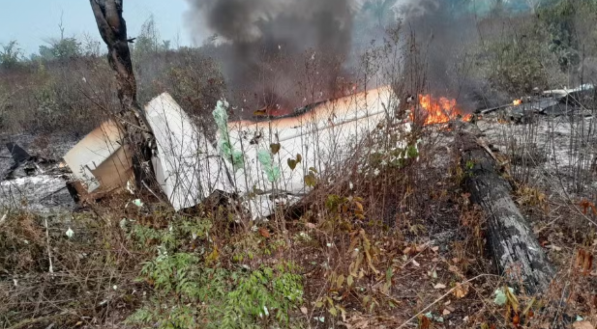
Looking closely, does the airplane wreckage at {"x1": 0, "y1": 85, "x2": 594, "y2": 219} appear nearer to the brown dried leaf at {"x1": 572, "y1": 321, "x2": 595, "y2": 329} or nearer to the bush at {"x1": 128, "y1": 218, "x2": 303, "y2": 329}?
the bush at {"x1": 128, "y1": 218, "x2": 303, "y2": 329}

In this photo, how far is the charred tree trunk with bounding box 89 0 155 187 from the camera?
16.7ft

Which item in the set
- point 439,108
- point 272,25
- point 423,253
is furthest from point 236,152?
point 272,25

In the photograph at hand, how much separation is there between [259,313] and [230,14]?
9.29m

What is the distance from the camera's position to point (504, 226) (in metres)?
3.42

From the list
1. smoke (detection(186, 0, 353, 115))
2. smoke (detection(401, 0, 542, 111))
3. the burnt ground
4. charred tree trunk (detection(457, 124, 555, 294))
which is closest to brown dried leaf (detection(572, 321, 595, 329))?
the burnt ground

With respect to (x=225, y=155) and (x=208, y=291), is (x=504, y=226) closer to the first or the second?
(x=208, y=291)

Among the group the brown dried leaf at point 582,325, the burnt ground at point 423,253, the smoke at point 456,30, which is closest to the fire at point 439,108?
the burnt ground at point 423,253

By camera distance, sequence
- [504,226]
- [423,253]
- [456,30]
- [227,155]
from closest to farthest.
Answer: [504,226] → [423,253] → [227,155] → [456,30]

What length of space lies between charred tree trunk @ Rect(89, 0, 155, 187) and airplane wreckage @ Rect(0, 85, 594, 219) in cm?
14

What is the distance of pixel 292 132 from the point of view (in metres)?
5.36

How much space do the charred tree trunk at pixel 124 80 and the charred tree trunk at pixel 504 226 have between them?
3.79 metres

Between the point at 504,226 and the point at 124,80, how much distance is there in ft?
15.3

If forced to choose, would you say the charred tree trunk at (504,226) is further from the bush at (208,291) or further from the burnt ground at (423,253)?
the bush at (208,291)

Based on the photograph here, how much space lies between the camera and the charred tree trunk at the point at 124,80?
5.08m
